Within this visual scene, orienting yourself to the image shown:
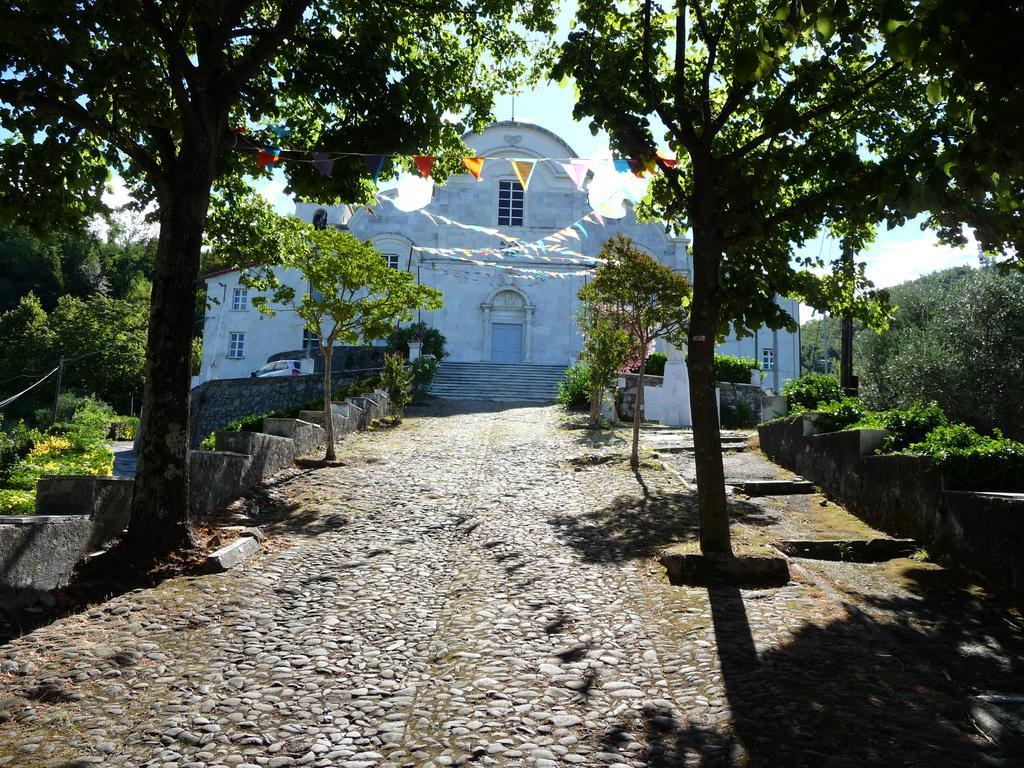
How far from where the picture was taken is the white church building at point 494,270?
112ft

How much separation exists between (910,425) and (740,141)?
3561 mm

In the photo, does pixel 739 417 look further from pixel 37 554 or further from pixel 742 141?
pixel 37 554

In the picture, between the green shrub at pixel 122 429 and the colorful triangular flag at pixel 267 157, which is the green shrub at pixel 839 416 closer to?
the colorful triangular flag at pixel 267 157

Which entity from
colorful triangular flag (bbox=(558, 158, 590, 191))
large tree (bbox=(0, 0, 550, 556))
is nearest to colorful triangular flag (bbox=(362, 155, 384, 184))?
large tree (bbox=(0, 0, 550, 556))

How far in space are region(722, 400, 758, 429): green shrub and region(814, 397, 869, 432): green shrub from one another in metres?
9.91

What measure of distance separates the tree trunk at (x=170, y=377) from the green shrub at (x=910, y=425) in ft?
22.9

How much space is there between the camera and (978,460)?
263 inches

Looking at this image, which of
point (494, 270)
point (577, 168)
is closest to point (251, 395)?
point (494, 270)

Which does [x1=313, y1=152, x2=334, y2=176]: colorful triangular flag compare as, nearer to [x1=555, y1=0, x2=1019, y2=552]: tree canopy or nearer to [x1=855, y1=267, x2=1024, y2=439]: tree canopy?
[x1=555, y1=0, x2=1019, y2=552]: tree canopy

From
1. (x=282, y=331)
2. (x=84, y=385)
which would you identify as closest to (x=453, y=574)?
(x=282, y=331)

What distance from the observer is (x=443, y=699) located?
4.17m

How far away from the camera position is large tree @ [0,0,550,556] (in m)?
6.27

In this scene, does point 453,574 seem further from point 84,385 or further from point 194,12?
point 84,385

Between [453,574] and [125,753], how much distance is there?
3.45 meters
